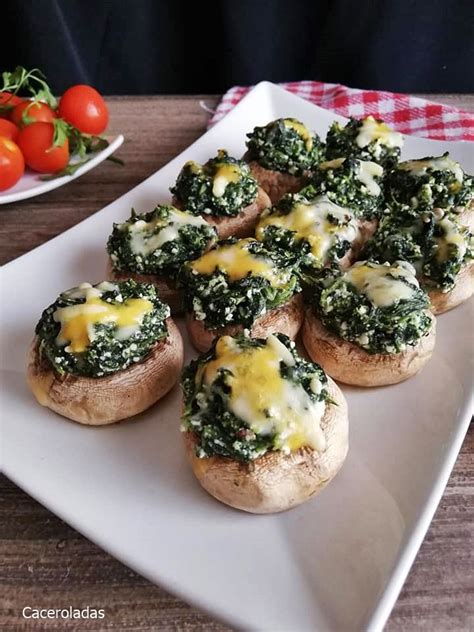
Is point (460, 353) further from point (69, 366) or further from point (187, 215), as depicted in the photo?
point (69, 366)

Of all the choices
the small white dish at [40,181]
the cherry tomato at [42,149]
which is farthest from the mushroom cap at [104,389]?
the cherry tomato at [42,149]

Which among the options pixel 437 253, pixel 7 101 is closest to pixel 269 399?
pixel 437 253

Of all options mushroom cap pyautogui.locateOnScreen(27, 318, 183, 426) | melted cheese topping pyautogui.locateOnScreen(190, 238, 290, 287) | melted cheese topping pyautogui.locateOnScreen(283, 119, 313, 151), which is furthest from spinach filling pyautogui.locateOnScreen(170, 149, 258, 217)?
mushroom cap pyautogui.locateOnScreen(27, 318, 183, 426)

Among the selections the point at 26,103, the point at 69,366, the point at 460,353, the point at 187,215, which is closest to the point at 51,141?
the point at 26,103

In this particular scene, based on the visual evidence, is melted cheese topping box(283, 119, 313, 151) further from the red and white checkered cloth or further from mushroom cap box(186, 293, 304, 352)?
mushroom cap box(186, 293, 304, 352)

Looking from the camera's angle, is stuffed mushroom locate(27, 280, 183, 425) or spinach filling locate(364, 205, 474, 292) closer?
stuffed mushroom locate(27, 280, 183, 425)

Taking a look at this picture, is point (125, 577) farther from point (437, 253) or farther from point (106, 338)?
point (437, 253)

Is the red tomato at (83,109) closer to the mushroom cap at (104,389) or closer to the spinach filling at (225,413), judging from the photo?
the mushroom cap at (104,389)
